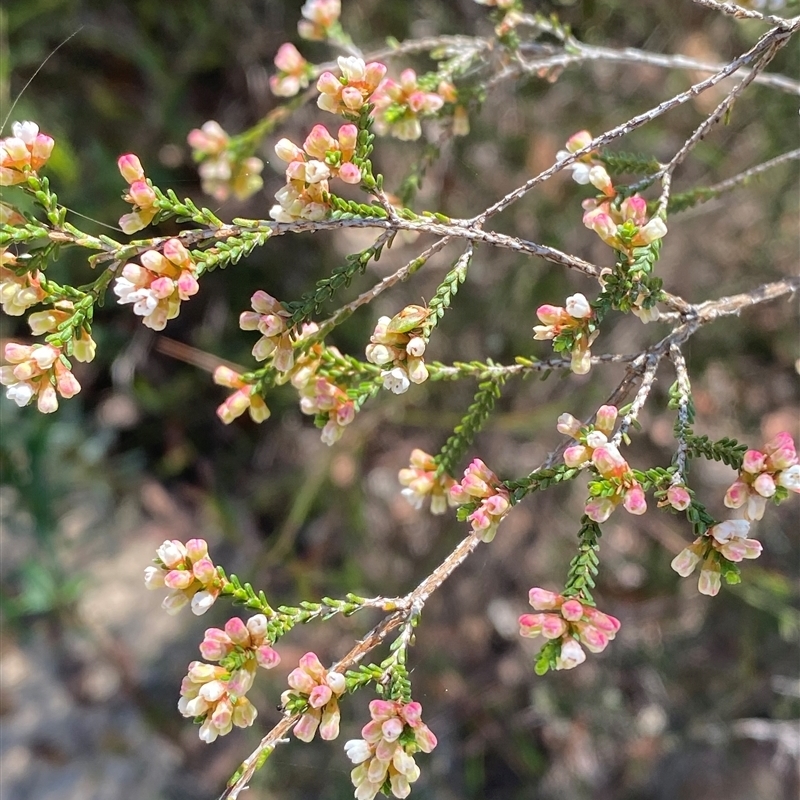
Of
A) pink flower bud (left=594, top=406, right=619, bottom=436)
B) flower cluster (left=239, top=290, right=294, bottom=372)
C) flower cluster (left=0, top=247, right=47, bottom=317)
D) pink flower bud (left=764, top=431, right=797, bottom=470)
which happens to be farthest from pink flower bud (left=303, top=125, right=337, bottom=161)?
pink flower bud (left=764, top=431, right=797, bottom=470)

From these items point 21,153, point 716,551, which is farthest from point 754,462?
point 21,153

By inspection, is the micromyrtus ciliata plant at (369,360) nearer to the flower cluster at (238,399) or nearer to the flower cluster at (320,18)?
the flower cluster at (238,399)

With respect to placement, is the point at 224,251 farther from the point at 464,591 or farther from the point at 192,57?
the point at 464,591

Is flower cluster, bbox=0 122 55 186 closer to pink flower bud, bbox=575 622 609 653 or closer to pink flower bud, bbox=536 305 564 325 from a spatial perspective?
pink flower bud, bbox=536 305 564 325

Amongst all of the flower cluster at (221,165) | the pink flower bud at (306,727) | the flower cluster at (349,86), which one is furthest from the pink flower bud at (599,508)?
the flower cluster at (221,165)

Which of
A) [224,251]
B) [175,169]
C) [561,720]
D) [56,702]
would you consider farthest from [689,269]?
[56,702]

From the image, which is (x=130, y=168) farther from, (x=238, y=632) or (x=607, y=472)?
(x=607, y=472)

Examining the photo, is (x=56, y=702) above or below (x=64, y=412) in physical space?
below
